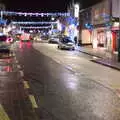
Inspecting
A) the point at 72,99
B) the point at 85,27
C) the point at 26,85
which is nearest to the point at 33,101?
the point at 72,99

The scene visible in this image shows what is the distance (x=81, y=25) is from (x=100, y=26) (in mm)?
15685

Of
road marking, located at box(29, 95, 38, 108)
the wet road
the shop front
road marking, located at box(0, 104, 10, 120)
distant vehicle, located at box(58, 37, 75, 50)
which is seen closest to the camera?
road marking, located at box(0, 104, 10, 120)

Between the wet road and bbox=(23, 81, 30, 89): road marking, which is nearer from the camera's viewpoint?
the wet road

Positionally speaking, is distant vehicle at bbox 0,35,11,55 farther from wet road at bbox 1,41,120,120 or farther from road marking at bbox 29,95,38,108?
road marking at bbox 29,95,38,108

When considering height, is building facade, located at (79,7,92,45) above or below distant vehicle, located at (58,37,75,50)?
above

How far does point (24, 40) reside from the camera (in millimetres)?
106375

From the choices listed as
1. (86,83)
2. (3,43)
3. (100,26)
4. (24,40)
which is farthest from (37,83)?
(24,40)

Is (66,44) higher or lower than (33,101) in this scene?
lower

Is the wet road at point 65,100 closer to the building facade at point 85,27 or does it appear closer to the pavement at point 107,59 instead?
the pavement at point 107,59

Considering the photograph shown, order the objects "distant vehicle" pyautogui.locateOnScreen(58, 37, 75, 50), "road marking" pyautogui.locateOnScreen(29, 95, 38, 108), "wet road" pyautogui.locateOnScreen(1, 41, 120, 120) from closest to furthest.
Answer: "wet road" pyautogui.locateOnScreen(1, 41, 120, 120) → "road marking" pyautogui.locateOnScreen(29, 95, 38, 108) → "distant vehicle" pyautogui.locateOnScreen(58, 37, 75, 50)

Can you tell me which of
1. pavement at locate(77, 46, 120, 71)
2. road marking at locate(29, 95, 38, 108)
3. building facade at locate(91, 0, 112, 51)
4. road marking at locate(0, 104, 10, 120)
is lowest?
pavement at locate(77, 46, 120, 71)

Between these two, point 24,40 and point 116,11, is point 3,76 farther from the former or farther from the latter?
point 24,40

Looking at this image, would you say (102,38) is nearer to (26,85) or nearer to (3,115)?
(26,85)

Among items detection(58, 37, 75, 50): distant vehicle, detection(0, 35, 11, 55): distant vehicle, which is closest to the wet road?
detection(0, 35, 11, 55): distant vehicle
